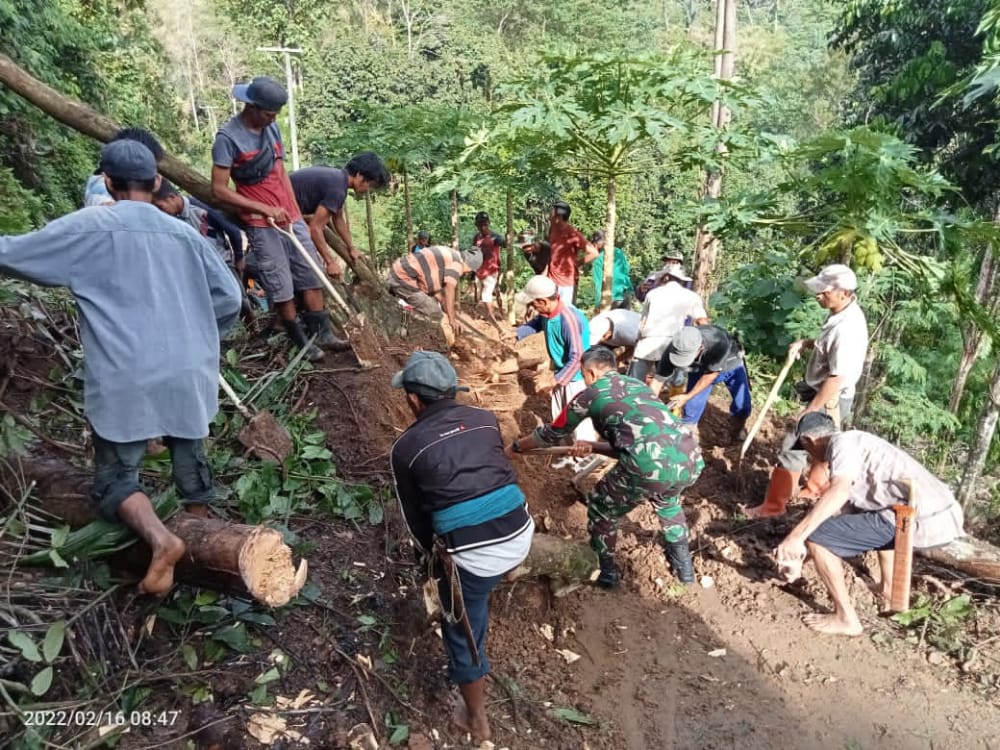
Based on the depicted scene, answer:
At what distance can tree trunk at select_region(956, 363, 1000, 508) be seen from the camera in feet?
16.3

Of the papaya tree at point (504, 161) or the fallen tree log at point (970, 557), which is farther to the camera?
the papaya tree at point (504, 161)

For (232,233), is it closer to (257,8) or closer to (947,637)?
(947,637)

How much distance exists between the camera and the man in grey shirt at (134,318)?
7.19ft

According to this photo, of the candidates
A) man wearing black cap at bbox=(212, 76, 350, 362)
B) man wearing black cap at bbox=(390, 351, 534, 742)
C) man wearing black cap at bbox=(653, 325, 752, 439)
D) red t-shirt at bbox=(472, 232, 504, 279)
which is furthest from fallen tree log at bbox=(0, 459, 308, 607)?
red t-shirt at bbox=(472, 232, 504, 279)

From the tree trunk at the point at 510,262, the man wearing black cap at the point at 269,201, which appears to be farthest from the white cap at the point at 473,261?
the man wearing black cap at the point at 269,201

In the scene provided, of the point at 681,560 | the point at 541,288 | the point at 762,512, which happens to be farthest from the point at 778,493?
the point at 541,288

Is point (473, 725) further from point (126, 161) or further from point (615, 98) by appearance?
point (615, 98)

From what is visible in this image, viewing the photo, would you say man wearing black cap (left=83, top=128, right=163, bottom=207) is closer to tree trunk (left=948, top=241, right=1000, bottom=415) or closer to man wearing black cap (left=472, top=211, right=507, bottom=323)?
man wearing black cap (left=472, top=211, right=507, bottom=323)

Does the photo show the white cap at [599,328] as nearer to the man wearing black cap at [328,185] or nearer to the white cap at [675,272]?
the white cap at [675,272]

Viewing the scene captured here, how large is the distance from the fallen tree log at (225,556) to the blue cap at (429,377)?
2.54 ft

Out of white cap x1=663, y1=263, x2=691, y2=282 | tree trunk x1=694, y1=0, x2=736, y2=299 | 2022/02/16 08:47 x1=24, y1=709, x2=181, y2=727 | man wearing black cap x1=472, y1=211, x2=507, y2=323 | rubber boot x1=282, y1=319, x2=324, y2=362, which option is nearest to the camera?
2022/02/16 08:47 x1=24, y1=709, x2=181, y2=727

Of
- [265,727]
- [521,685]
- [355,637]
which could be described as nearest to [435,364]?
[355,637]

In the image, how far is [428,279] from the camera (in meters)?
6.21

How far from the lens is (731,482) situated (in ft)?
17.5
